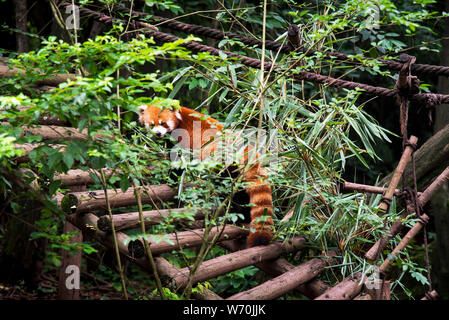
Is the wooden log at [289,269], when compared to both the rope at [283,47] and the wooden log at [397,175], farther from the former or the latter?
the rope at [283,47]

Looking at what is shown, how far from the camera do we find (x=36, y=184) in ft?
7.39

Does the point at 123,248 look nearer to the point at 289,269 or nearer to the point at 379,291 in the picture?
the point at 289,269

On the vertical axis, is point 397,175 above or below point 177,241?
above

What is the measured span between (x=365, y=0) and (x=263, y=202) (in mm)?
1133

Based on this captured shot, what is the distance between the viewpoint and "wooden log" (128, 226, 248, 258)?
1949 millimetres

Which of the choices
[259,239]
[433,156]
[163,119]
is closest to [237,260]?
[259,239]

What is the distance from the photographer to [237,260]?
221cm

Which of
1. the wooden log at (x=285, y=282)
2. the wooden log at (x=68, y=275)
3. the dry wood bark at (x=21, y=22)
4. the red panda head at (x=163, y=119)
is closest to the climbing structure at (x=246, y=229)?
the wooden log at (x=285, y=282)

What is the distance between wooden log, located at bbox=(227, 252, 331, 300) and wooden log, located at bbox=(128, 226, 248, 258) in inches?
11.2

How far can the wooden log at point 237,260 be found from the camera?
1.97 m

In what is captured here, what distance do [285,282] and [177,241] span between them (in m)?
0.61

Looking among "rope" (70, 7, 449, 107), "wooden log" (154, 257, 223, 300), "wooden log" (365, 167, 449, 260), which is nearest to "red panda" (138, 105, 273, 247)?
"rope" (70, 7, 449, 107)
